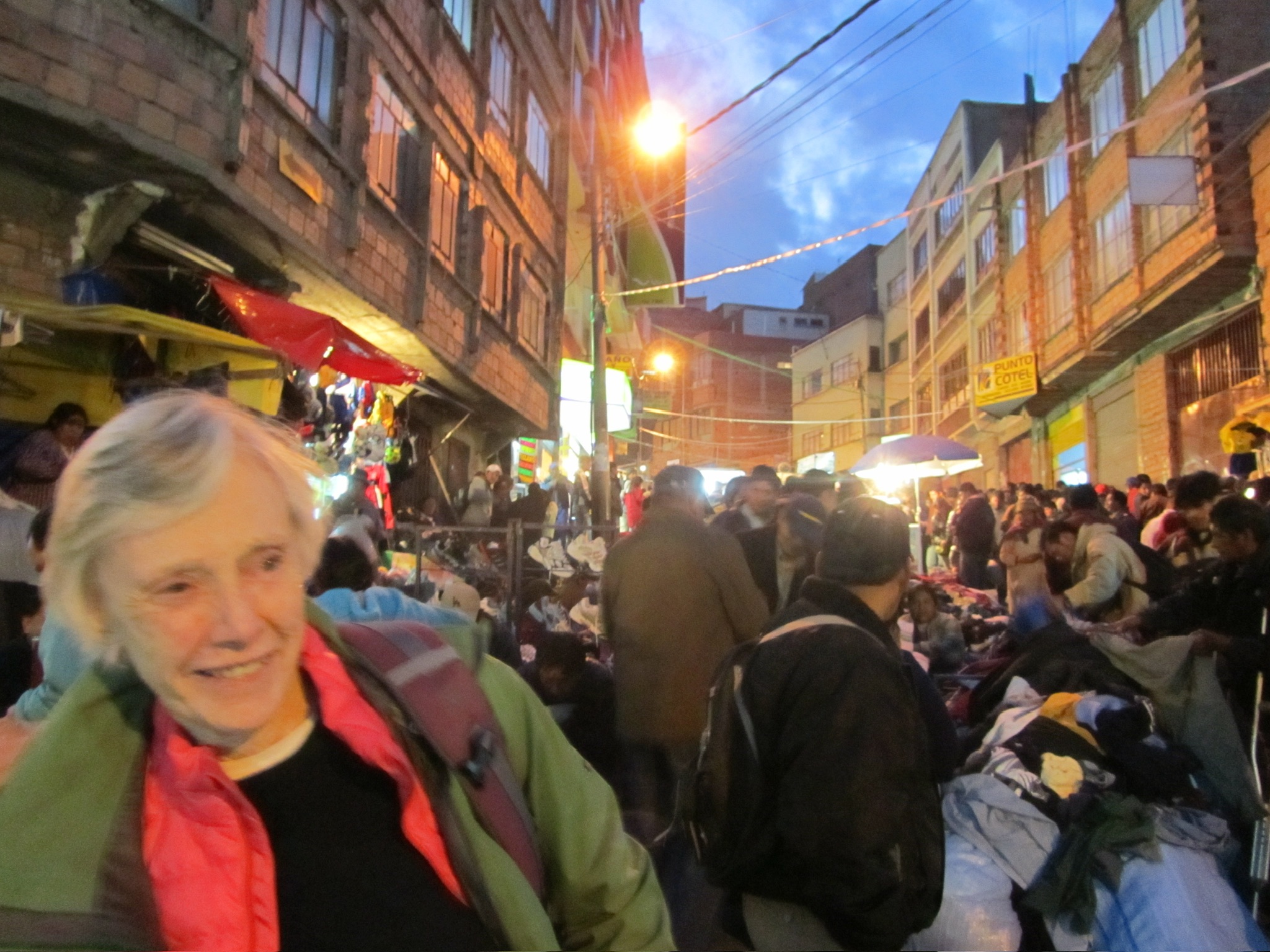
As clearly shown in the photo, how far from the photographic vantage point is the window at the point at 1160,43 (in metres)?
15.6

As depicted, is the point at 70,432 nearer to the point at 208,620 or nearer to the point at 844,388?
the point at 208,620

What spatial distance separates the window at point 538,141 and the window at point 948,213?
54.4ft

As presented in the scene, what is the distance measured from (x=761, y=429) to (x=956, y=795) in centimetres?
5265

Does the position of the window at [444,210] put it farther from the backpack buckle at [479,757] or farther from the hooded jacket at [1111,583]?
the backpack buckle at [479,757]

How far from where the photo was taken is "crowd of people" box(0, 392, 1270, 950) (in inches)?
53.0

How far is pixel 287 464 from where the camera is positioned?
1.59 m

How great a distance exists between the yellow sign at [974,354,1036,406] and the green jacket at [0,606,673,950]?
75.0 feet

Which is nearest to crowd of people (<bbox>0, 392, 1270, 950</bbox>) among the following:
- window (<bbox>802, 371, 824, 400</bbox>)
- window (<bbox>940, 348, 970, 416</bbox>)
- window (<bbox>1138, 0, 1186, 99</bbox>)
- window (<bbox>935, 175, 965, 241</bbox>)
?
window (<bbox>1138, 0, 1186, 99</bbox>)

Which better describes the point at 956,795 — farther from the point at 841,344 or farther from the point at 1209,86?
the point at 841,344

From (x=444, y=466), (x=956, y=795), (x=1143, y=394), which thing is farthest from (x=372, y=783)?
(x=1143, y=394)

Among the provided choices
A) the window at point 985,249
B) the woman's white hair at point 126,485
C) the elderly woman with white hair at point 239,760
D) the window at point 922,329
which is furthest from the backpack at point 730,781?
the window at point 922,329

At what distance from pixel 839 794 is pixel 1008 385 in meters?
22.7

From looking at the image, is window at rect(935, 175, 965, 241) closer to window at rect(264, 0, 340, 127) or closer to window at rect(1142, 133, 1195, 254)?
window at rect(1142, 133, 1195, 254)

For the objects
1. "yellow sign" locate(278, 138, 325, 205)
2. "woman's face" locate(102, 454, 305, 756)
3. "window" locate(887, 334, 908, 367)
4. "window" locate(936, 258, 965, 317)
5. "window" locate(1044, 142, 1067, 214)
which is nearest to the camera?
"woman's face" locate(102, 454, 305, 756)
